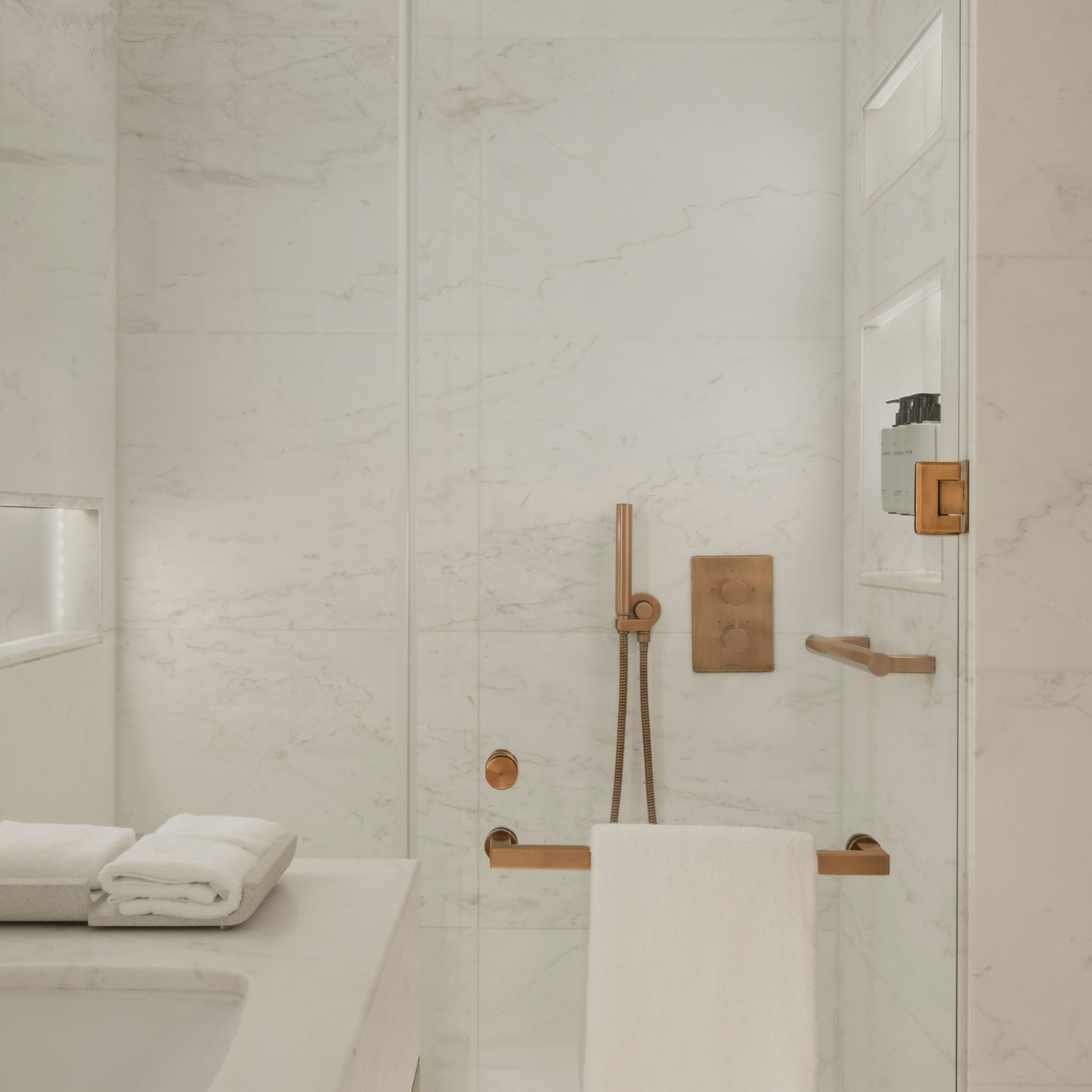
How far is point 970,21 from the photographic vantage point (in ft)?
4.49

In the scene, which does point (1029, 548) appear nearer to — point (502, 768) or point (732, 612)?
point (732, 612)

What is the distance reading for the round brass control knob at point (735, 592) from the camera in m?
1.27

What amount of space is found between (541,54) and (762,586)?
78 centimetres

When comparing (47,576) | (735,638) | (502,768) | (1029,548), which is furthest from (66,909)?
(1029,548)

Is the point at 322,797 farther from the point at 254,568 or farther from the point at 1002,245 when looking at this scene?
the point at 1002,245

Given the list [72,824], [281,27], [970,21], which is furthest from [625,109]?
[72,824]

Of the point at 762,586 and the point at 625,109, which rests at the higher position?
the point at 625,109

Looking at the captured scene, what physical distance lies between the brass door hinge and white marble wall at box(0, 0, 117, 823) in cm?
111

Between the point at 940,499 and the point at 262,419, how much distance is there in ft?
3.20

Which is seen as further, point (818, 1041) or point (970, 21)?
point (970, 21)

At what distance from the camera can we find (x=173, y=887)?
1.00 metres

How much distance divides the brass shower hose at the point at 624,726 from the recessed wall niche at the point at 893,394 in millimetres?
331

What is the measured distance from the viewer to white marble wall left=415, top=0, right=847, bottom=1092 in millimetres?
1240

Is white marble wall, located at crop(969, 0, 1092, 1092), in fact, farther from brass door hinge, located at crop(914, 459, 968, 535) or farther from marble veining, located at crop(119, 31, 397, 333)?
marble veining, located at crop(119, 31, 397, 333)
